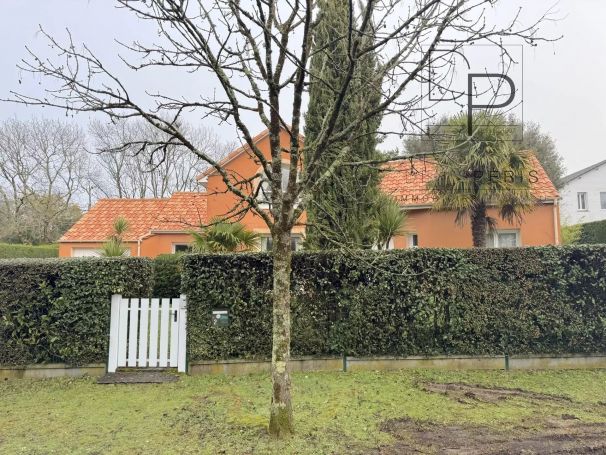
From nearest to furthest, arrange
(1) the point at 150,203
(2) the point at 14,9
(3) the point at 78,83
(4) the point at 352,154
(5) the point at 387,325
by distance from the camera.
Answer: (3) the point at 78,83 → (2) the point at 14,9 → (5) the point at 387,325 → (4) the point at 352,154 → (1) the point at 150,203

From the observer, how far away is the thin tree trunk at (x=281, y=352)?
431 cm

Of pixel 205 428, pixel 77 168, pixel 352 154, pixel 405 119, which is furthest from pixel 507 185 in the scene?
pixel 77 168

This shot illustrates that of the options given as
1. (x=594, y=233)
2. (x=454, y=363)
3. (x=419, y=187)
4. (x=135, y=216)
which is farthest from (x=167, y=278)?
(x=594, y=233)

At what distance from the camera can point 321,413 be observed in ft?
16.9

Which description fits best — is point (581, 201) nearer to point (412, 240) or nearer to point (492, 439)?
point (412, 240)

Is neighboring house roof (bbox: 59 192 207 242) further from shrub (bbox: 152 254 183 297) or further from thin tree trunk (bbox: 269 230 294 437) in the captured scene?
thin tree trunk (bbox: 269 230 294 437)

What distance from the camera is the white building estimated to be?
110 feet

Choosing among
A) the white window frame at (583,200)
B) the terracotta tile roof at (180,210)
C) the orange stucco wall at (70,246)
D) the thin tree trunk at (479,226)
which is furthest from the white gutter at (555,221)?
the white window frame at (583,200)

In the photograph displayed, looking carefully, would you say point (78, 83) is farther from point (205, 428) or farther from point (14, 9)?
point (205, 428)

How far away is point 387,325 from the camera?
24.0 ft

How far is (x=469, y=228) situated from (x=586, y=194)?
2786 cm

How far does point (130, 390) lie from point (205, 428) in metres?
2.26

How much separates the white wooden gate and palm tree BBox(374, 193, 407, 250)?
14.0 feet

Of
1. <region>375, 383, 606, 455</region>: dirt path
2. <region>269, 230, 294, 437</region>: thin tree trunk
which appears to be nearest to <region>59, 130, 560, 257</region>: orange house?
<region>269, 230, 294, 437</region>: thin tree trunk
